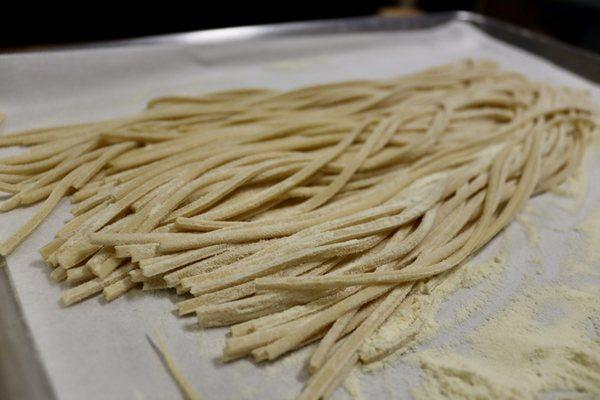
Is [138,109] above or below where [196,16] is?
below

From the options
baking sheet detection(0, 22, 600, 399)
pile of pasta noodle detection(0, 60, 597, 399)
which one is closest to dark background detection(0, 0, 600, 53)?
baking sheet detection(0, 22, 600, 399)

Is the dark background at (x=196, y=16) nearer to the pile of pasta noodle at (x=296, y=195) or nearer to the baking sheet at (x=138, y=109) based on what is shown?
the baking sheet at (x=138, y=109)

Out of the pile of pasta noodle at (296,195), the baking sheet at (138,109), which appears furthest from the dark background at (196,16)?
the pile of pasta noodle at (296,195)

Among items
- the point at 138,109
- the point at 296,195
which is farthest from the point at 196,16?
the point at 296,195

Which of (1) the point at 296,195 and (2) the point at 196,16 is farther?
(2) the point at 196,16

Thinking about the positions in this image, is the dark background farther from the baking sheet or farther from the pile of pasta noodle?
the pile of pasta noodle

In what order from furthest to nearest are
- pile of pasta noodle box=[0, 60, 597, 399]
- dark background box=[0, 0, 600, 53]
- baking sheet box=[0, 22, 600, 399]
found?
dark background box=[0, 0, 600, 53]
pile of pasta noodle box=[0, 60, 597, 399]
baking sheet box=[0, 22, 600, 399]

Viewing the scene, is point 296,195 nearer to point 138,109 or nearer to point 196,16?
point 138,109
